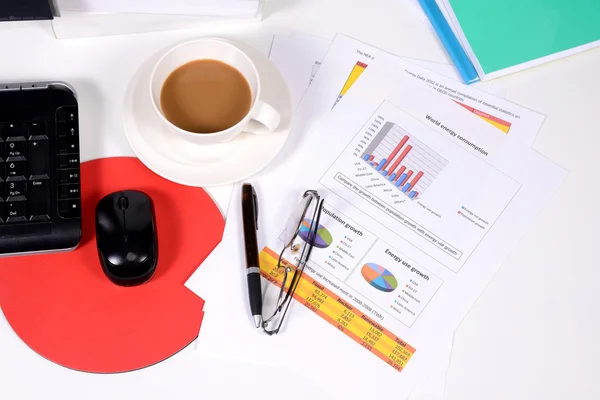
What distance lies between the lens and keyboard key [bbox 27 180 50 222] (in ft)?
2.16

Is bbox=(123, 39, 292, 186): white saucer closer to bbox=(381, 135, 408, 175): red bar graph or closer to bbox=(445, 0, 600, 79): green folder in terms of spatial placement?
bbox=(381, 135, 408, 175): red bar graph

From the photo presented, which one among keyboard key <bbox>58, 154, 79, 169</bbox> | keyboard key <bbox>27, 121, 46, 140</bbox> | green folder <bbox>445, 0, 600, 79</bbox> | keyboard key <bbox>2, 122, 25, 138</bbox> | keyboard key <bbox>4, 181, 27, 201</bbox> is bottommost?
keyboard key <bbox>4, 181, 27, 201</bbox>

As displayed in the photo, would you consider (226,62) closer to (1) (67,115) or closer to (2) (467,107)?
(1) (67,115)

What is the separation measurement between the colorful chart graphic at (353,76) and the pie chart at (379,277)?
205mm

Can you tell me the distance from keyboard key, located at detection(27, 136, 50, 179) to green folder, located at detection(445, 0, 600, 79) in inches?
20.2

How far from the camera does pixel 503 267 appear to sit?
0.74m

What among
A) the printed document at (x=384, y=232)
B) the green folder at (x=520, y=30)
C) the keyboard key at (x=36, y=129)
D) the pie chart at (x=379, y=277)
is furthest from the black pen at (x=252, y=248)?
the green folder at (x=520, y=30)

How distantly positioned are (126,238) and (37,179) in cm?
12

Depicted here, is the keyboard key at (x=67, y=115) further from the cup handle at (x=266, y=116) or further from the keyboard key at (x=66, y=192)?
the cup handle at (x=266, y=116)

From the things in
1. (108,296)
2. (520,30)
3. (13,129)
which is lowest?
(108,296)

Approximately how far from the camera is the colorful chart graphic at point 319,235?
0.72 m

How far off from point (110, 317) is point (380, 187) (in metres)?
0.34

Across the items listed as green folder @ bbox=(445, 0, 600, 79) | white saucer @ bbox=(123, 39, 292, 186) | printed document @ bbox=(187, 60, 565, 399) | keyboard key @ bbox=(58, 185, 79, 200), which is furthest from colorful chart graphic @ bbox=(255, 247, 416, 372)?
green folder @ bbox=(445, 0, 600, 79)

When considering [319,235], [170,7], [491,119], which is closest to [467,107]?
[491,119]
